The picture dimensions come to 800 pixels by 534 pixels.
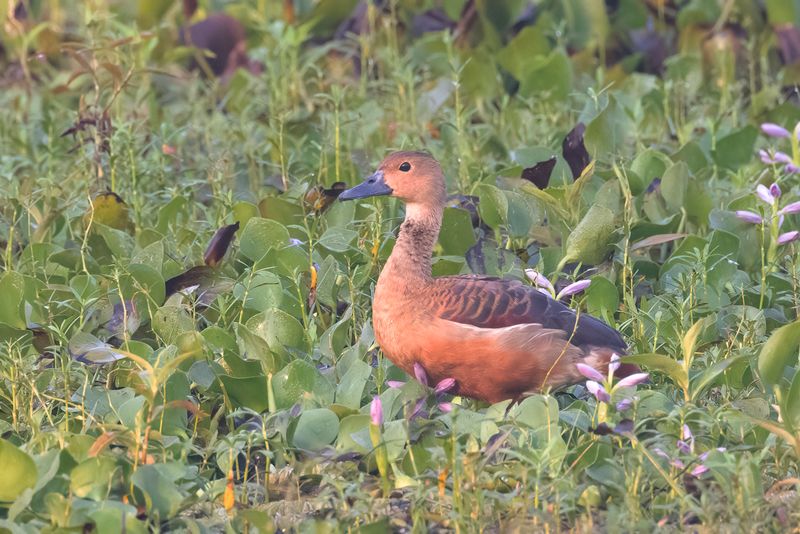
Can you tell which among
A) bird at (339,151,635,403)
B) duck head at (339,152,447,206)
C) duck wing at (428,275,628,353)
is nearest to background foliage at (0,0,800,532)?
bird at (339,151,635,403)

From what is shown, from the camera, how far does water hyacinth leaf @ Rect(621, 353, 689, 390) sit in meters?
3.86

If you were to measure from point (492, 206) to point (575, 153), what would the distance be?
0.64 meters

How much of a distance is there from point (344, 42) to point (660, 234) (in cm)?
337

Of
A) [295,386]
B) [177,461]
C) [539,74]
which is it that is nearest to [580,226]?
[295,386]

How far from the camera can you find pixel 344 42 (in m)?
8.35

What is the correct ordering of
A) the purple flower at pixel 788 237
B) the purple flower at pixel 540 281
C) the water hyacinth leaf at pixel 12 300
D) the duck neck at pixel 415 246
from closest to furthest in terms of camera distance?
1. the duck neck at pixel 415 246
2. the purple flower at pixel 540 281
3. the water hyacinth leaf at pixel 12 300
4. the purple flower at pixel 788 237

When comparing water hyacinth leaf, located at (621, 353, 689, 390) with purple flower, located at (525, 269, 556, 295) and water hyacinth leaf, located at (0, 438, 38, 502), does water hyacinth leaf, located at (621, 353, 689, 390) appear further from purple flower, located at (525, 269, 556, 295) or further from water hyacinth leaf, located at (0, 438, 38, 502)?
water hyacinth leaf, located at (0, 438, 38, 502)

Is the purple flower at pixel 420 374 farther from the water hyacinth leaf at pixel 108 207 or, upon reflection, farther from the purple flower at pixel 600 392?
the water hyacinth leaf at pixel 108 207

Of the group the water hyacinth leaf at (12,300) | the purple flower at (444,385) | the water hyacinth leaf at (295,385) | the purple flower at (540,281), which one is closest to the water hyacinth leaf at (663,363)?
the purple flower at (444,385)

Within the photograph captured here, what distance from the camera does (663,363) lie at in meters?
3.90

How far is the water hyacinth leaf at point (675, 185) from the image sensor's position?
5.67 meters

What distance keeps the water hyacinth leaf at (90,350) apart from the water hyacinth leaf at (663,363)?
158 centimetres

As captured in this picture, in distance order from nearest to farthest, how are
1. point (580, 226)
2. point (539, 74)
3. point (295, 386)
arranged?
point (295, 386), point (580, 226), point (539, 74)

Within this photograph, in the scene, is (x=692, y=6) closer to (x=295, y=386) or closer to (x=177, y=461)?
(x=295, y=386)
